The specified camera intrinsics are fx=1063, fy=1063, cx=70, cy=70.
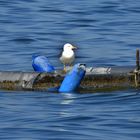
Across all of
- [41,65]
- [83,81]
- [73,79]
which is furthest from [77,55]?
[73,79]

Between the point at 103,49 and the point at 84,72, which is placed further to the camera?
the point at 103,49

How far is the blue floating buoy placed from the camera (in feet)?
65.3

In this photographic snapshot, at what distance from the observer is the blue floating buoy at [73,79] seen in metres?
19.9

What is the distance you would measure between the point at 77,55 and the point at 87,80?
5172 mm

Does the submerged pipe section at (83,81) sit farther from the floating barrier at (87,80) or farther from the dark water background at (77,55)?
the dark water background at (77,55)

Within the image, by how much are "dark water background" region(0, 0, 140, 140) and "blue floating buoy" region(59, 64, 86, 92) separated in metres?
0.22

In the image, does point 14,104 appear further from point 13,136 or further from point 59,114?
point 13,136

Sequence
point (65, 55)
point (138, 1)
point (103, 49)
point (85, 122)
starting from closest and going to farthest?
point (85, 122) → point (65, 55) → point (103, 49) → point (138, 1)

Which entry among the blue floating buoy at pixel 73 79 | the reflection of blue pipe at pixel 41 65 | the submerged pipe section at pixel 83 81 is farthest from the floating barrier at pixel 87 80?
the reflection of blue pipe at pixel 41 65

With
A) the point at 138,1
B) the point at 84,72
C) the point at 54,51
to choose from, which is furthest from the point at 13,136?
the point at 138,1

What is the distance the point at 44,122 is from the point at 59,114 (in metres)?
0.84

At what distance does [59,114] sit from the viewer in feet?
60.2

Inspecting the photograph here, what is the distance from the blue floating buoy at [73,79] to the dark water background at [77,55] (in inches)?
8.5

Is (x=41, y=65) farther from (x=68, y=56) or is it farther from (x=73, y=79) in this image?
(x=73, y=79)
